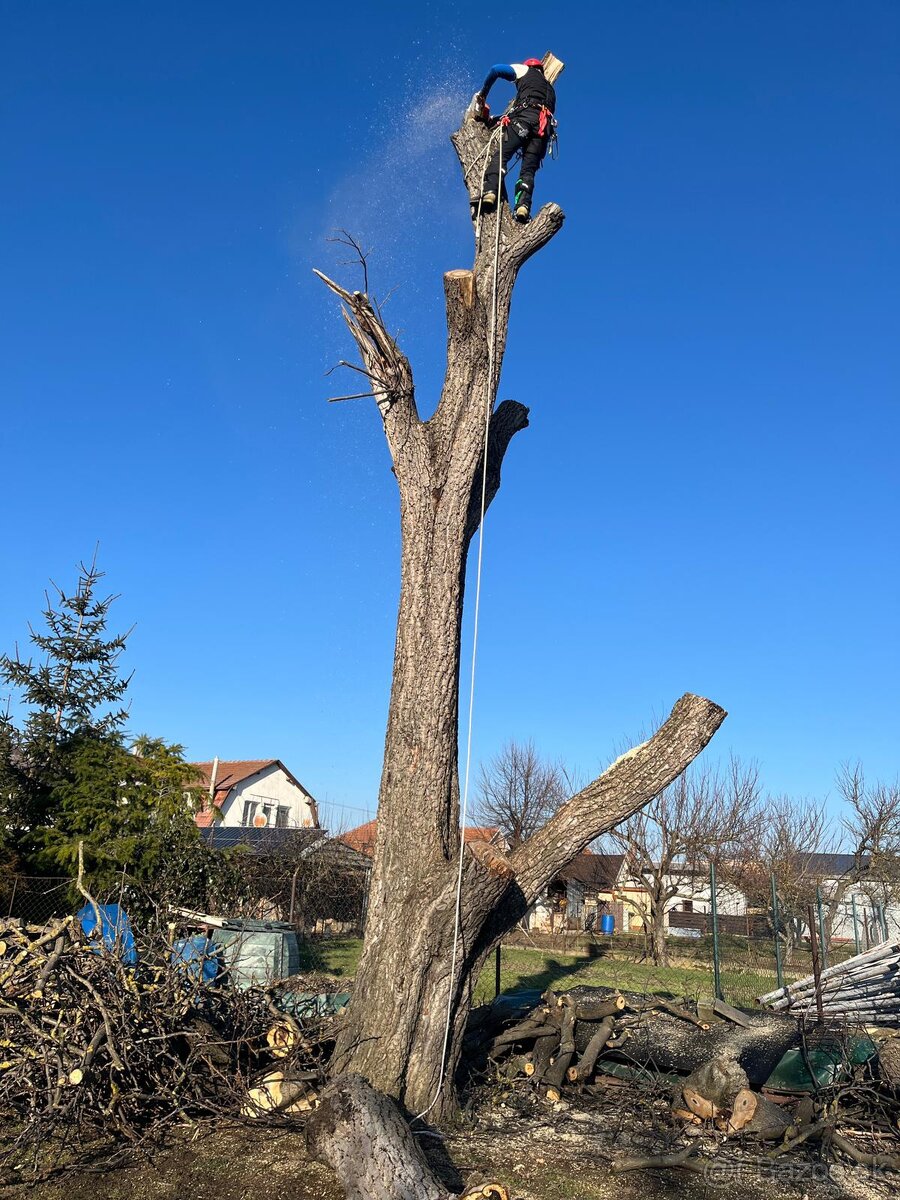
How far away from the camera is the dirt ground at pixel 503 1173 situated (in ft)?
14.4

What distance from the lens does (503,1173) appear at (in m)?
4.81

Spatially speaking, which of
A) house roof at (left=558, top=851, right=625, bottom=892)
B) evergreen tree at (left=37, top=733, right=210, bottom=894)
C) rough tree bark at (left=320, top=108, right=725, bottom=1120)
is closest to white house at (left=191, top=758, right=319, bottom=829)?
house roof at (left=558, top=851, right=625, bottom=892)

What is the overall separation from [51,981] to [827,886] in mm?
27698

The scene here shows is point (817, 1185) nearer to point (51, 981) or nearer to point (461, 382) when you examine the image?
point (51, 981)

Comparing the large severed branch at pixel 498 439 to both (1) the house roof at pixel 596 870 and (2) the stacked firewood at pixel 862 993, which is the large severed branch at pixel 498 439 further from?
(1) the house roof at pixel 596 870

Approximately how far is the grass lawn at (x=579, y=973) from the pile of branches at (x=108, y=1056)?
5.70 metres

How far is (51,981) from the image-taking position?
5.22 metres

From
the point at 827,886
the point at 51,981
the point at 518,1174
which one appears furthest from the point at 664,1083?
the point at 827,886

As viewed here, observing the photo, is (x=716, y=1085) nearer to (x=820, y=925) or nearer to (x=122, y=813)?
(x=820, y=925)

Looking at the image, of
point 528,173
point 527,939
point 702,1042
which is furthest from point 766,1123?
point 527,939

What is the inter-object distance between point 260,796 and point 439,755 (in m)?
37.6

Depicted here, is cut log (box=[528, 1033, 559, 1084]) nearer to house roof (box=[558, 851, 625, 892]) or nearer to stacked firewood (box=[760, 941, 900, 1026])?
stacked firewood (box=[760, 941, 900, 1026])

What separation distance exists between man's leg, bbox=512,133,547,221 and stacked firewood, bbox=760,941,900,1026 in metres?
7.18

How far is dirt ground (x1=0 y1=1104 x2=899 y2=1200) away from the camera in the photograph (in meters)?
4.38
